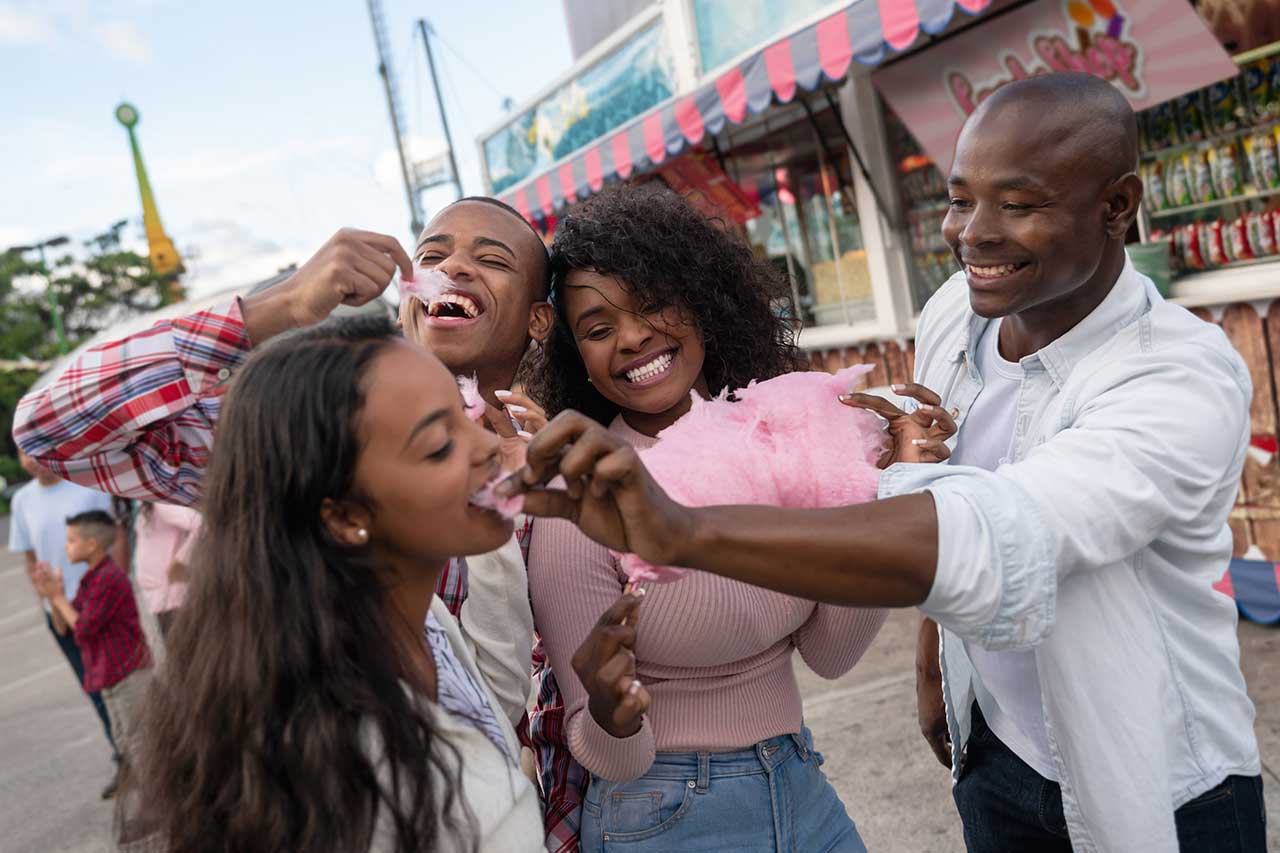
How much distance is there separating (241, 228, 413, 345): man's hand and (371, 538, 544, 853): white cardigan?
474 millimetres

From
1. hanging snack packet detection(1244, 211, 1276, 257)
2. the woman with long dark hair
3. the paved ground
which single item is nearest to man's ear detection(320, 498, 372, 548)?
the woman with long dark hair

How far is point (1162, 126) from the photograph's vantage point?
5.00 m

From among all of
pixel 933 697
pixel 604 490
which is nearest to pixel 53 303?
pixel 933 697

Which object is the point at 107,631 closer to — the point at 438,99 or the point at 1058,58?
the point at 1058,58

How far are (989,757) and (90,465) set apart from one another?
168 centimetres

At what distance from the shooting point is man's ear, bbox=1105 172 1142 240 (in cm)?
162

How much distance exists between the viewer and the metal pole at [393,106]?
24.8m

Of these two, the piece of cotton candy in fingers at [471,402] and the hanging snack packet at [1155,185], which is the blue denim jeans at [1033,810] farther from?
the hanging snack packet at [1155,185]

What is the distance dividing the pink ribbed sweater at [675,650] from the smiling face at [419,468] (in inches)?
17.7

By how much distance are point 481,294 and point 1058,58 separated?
3.91 meters

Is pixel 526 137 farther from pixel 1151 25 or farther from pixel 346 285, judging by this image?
pixel 346 285

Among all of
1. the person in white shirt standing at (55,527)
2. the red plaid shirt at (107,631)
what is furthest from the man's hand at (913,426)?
the person in white shirt standing at (55,527)

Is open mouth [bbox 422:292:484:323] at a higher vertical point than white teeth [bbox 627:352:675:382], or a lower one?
higher

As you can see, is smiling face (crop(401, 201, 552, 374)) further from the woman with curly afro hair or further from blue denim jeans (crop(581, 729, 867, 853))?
blue denim jeans (crop(581, 729, 867, 853))
